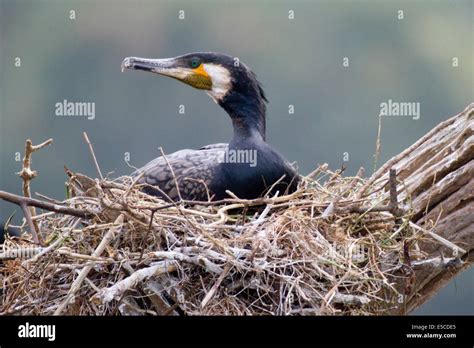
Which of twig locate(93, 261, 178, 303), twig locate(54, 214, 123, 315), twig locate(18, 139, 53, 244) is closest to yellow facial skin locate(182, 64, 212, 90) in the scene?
twig locate(18, 139, 53, 244)

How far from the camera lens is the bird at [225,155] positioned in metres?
5.00

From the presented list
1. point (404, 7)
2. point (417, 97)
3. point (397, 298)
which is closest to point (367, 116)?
point (417, 97)

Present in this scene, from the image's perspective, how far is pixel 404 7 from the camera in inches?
690

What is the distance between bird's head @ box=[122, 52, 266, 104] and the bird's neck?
1.8 inches

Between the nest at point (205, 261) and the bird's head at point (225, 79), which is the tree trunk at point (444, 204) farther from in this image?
the bird's head at point (225, 79)

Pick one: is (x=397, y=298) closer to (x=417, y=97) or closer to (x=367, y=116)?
(x=367, y=116)

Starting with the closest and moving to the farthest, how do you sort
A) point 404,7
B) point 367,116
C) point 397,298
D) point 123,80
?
point 397,298 → point 367,116 → point 123,80 → point 404,7

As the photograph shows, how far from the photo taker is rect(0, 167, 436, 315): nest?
4.12 metres

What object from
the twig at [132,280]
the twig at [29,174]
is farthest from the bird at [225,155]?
the twig at [132,280]

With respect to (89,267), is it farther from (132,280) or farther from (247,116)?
(247,116)

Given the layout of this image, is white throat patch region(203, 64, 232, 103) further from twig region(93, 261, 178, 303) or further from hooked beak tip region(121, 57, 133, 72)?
twig region(93, 261, 178, 303)

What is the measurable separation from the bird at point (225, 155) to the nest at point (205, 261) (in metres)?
0.51

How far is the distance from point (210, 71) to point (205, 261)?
152 centimetres
